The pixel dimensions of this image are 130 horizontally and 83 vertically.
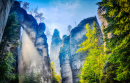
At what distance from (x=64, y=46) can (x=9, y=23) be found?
27732 millimetres

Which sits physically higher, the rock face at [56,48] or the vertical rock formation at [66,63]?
the rock face at [56,48]

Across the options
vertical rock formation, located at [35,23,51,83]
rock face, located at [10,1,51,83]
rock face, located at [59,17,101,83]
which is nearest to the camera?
rock face, located at [10,1,51,83]

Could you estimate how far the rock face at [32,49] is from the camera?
28.3 meters

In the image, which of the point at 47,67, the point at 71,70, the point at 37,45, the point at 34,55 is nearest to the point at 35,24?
the point at 37,45

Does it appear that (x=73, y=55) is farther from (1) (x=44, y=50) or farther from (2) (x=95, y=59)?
(2) (x=95, y=59)

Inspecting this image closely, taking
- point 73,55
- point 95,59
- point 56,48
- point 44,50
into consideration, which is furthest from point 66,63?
point 56,48

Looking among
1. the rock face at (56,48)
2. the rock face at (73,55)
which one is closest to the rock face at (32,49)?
the rock face at (73,55)

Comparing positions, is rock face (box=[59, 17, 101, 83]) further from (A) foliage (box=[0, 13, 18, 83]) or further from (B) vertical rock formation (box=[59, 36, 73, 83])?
(A) foliage (box=[0, 13, 18, 83])

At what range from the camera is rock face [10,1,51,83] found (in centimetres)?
2832

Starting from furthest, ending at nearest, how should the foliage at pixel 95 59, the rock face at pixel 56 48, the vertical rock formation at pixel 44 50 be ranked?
the rock face at pixel 56 48
the vertical rock formation at pixel 44 50
the foliage at pixel 95 59

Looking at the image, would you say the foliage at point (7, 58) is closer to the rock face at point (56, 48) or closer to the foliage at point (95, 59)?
the foliage at point (95, 59)

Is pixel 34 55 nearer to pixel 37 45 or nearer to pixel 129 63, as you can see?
pixel 37 45

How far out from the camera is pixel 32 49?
31938 mm

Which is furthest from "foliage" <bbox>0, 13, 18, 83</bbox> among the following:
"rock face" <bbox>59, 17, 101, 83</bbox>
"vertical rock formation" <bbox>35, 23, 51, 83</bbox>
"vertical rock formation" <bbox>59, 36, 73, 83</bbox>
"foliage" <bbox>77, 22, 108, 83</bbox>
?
"vertical rock formation" <bbox>59, 36, 73, 83</bbox>
